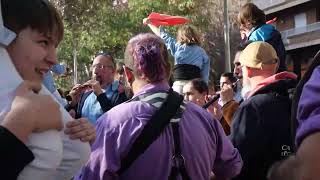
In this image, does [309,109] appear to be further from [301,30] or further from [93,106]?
[301,30]

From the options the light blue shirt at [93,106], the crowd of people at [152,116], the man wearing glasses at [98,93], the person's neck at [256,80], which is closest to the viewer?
the crowd of people at [152,116]

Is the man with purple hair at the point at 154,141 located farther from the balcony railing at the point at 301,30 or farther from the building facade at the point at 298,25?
the balcony railing at the point at 301,30

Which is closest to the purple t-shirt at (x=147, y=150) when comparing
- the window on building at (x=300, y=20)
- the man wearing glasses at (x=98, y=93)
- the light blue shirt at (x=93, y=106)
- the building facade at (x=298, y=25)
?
the man wearing glasses at (x=98, y=93)

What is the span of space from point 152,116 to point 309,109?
1.70 meters

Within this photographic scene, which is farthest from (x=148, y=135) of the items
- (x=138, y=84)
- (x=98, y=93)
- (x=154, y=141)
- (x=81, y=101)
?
(x=81, y=101)

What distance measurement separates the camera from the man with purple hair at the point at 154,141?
285 centimetres

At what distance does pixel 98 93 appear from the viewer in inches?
180

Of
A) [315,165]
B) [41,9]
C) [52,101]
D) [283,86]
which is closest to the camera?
[315,165]

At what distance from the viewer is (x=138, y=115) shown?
290 centimetres

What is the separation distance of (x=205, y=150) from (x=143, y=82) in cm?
53

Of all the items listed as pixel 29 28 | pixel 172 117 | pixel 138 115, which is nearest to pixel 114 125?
pixel 138 115

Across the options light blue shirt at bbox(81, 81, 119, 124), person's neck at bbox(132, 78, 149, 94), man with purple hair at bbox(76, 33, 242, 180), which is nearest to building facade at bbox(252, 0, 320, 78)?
light blue shirt at bbox(81, 81, 119, 124)

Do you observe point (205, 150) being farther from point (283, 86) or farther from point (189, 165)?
point (283, 86)

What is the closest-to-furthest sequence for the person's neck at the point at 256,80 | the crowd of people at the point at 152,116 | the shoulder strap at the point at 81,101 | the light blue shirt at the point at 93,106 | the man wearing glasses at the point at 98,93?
1. the crowd of people at the point at 152,116
2. the person's neck at the point at 256,80
3. the man wearing glasses at the point at 98,93
4. the light blue shirt at the point at 93,106
5. the shoulder strap at the point at 81,101
